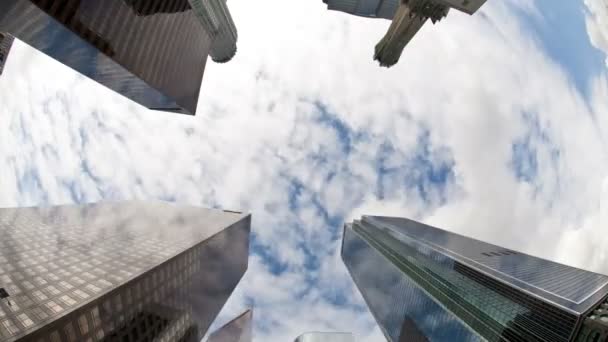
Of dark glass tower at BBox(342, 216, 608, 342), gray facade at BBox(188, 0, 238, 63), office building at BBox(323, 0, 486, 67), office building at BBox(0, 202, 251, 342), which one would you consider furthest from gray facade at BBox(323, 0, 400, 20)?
dark glass tower at BBox(342, 216, 608, 342)

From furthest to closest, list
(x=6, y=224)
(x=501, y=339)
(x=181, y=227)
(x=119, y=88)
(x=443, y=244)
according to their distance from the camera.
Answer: (x=443, y=244), (x=181, y=227), (x=501, y=339), (x=119, y=88), (x=6, y=224)

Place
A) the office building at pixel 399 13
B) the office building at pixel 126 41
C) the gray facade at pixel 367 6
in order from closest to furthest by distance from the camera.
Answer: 1. the office building at pixel 126 41
2. the office building at pixel 399 13
3. the gray facade at pixel 367 6

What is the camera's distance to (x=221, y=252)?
106m

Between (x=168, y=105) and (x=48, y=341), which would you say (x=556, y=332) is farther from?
(x=168, y=105)

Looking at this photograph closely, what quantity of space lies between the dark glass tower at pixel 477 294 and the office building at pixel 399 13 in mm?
82515

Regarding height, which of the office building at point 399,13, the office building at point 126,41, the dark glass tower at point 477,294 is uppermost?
the office building at point 399,13

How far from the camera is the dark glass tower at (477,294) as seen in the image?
87.8 m

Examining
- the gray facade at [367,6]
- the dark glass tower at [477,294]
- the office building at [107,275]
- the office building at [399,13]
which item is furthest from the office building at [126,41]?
the dark glass tower at [477,294]

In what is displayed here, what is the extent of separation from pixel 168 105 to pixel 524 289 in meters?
130

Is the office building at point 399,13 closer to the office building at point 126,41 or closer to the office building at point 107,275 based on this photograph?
the office building at point 126,41

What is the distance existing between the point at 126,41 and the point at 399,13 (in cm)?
7403

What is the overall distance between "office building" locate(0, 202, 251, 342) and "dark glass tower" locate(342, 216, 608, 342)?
91.4 meters

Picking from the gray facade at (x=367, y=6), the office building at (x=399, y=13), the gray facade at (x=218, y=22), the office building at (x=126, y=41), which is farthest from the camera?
the gray facade at (x=367, y=6)

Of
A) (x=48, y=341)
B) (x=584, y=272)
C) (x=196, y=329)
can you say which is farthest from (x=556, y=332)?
(x=48, y=341)
